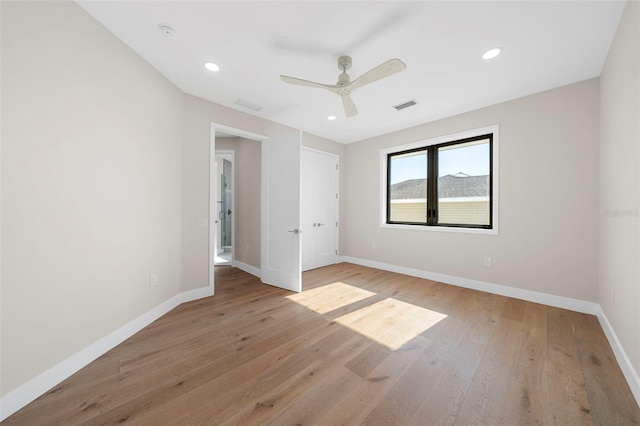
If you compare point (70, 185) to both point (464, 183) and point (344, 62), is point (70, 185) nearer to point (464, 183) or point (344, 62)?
point (344, 62)

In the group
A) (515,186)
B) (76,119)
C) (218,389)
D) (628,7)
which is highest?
(628,7)

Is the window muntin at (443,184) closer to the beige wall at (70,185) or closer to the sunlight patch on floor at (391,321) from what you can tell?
the sunlight patch on floor at (391,321)

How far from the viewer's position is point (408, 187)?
439 centimetres

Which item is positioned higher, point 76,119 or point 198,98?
point 198,98

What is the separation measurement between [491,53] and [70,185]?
12.3 ft

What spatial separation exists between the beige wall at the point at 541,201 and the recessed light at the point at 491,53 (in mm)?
1302

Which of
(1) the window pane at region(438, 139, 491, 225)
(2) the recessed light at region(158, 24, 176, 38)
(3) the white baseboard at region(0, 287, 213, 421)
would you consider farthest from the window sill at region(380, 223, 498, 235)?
(2) the recessed light at region(158, 24, 176, 38)

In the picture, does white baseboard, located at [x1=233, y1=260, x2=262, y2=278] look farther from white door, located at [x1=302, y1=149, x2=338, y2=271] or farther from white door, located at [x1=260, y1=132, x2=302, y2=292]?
white door, located at [x1=302, y1=149, x2=338, y2=271]

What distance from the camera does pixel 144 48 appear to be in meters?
2.14

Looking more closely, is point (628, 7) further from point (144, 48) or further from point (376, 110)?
point (144, 48)

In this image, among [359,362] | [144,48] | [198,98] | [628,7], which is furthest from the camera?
[198,98]

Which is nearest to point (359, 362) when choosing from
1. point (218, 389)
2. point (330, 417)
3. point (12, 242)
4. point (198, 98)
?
point (330, 417)

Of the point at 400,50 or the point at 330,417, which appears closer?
the point at 330,417

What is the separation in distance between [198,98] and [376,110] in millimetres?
2548
